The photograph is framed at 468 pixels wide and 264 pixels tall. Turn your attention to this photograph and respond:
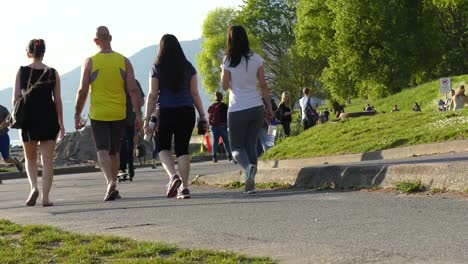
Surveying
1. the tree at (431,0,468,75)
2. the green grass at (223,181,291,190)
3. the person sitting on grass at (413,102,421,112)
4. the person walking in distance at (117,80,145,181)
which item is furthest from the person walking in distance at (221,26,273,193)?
the tree at (431,0,468,75)

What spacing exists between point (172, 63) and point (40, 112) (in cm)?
163

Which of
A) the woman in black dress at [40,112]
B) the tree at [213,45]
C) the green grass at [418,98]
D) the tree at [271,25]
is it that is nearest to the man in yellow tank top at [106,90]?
the woman in black dress at [40,112]

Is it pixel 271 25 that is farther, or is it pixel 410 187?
pixel 271 25

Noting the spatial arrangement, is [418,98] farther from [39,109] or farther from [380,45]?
[39,109]

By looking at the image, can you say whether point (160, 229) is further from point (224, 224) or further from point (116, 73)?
point (116, 73)

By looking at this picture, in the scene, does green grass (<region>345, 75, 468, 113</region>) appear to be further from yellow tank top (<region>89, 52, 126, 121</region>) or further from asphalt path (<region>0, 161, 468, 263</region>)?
asphalt path (<region>0, 161, 468, 263</region>)

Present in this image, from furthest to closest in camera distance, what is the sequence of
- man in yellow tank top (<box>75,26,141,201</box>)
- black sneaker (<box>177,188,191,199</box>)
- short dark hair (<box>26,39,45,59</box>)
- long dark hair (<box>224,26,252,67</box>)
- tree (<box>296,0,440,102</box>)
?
tree (<box>296,0,440,102</box>) < man in yellow tank top (<box>75,26,141,201</box>) < short dark hair (<box>26,39,45,59</box>) < long dark hair (<box>224,26,252,67</box>) < black sneaker (<box>177,188,191,199</box>)

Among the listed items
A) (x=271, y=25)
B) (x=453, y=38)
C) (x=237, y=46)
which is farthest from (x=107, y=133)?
(x=271, y=25)

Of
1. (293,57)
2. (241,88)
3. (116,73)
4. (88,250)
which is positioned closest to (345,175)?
(241,88)

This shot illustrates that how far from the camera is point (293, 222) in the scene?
6949 millimetres

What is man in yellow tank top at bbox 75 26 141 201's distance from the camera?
10.3 meters

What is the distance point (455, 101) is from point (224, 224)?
23017mm

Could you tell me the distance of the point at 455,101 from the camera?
2886 centimetres

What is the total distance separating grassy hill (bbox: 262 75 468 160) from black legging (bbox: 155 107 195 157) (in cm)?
575
